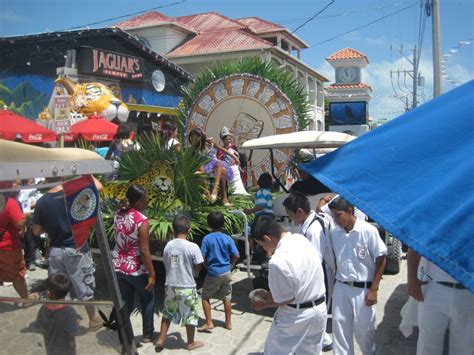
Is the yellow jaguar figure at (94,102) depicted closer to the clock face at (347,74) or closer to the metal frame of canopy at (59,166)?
the metal frame of canopy at (59,166)

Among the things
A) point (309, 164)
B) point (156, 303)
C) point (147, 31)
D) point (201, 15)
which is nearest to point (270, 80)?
point (156, 303)

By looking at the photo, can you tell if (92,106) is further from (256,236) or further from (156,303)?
(256,236)

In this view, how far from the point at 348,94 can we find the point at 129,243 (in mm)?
31253

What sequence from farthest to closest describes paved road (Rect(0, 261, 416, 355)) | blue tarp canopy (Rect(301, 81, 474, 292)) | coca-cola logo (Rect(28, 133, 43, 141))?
coca-cola logo (Rect(28, 133, 43, 141)) → paved road (Rect(0, 261, 416, 355)) → blue tarp canopy (Rect(301, 81, 474, 292))

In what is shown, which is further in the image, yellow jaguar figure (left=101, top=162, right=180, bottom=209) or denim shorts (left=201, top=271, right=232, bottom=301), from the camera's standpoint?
yellow jaguar figure (left=101, top=162, right=180, bottom=209)

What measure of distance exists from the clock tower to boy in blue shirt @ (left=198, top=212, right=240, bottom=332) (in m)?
27.6

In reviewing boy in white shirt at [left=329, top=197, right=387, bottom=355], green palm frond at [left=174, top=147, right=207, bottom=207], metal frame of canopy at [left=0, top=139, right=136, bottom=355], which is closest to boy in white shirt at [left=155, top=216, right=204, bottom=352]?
green palm frond at [left=174, top=147, right=207, bottom=207]

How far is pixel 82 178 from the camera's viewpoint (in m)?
2.40

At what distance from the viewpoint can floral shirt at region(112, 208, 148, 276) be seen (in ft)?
15.0

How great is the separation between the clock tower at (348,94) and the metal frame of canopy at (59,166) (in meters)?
30.0

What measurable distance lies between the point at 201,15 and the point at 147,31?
9605mm

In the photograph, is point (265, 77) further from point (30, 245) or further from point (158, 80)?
point (158, 80)

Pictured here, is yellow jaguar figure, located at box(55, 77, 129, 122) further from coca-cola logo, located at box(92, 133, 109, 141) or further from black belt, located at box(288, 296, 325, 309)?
black belt, located at box(288, 296, 325, 309)

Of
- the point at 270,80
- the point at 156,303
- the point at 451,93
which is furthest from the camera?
the point at 270,80
